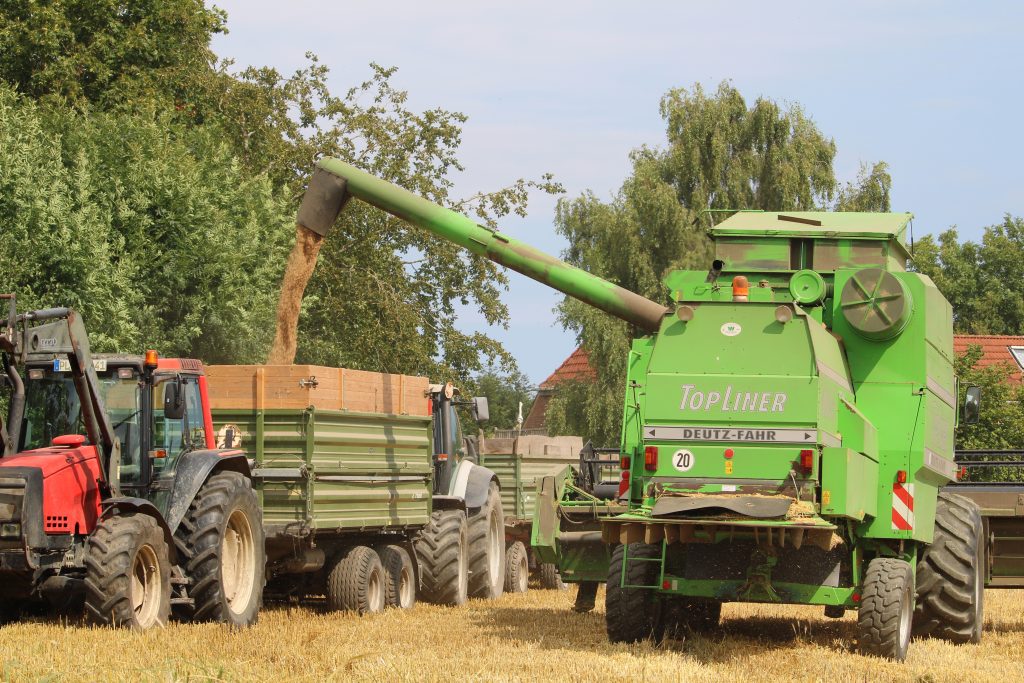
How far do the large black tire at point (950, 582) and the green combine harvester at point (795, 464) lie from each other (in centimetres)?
2

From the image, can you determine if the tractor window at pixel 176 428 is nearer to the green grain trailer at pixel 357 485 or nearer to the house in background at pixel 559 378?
the green grain trailer at pixel 357 485

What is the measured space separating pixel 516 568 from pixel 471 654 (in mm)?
9695

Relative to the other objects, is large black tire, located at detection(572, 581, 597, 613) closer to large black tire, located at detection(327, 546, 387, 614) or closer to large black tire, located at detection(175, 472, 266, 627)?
large black tire, located at detection(327, 546, 387, 614)

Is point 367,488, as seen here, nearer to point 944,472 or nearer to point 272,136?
point 944,472

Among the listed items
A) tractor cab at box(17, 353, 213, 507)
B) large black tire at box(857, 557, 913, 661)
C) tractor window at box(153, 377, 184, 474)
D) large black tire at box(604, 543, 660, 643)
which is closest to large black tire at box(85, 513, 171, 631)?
tractor cab at box(17, 353, 213, 507)

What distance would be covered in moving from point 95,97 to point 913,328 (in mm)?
21877

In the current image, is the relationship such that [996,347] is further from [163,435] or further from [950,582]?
[163,435]

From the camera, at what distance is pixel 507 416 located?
8638 cm

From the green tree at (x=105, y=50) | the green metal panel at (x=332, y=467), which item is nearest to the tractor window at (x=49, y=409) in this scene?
the green metal panel at (x=332, y=467)

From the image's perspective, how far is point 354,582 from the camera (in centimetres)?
1473

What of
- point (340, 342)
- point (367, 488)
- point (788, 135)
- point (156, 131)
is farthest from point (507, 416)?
point (367, 488)

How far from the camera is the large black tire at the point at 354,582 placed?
14.7m

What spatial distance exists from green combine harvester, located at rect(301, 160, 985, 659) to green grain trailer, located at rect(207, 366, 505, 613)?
8.24 ft

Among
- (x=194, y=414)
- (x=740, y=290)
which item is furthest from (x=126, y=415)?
(x=740, y=290)
